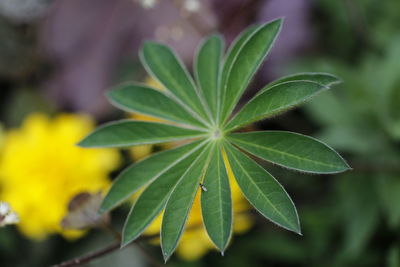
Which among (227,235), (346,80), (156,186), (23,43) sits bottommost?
(227,235)

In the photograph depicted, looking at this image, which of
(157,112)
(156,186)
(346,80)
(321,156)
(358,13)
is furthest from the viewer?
(358,13)

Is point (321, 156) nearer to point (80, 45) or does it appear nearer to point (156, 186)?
point (156, 186)

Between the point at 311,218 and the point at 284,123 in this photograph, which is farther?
the point at 284,123

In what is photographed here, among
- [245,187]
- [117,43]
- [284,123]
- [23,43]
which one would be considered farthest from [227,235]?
[23,43]

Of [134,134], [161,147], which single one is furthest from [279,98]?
[161,147]

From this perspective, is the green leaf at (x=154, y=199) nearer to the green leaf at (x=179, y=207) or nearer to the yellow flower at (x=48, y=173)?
the green leaf at (x=179, y=207)

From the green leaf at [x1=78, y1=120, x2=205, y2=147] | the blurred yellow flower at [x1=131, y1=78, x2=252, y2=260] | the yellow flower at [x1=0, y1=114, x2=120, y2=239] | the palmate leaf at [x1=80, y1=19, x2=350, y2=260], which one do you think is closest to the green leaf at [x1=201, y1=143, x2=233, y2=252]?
the palmate leaf at [x1=80, y1=19, x2=350, y2=260]

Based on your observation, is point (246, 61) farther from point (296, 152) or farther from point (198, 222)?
point (198, 222)

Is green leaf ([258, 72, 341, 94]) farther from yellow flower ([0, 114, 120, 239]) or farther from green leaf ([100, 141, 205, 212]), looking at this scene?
yellow flower ([0, 114, 120, 239])
